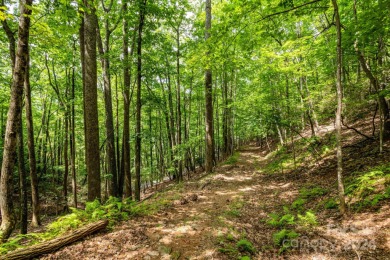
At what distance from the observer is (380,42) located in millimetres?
6824

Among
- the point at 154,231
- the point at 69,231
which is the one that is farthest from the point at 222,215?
the point at 69,231

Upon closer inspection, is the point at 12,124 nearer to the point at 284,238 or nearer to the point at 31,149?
the point at 284,238

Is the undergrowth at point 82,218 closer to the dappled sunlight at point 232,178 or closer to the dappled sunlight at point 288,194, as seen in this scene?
the dappled sunlight at point 288,194

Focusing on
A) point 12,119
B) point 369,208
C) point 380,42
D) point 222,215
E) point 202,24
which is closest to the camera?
point 12,119

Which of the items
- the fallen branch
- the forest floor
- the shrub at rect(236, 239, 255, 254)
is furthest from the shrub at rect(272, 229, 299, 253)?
the fallen branch

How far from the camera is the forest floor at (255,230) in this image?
12.7 ft

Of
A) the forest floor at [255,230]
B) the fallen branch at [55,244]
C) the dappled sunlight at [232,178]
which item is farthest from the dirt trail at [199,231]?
the dappled sunlight at [232,178]

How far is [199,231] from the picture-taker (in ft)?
16.5

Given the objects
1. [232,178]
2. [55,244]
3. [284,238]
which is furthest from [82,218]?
[232,178]

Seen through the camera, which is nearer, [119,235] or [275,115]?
[119,235]

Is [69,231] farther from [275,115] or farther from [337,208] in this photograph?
[275,115]

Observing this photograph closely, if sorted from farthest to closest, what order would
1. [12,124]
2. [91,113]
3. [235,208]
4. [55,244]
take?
[235,208] < [91,113] < [12,124] < [55,244]

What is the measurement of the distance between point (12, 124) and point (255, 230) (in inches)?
246

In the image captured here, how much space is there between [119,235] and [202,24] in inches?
558
